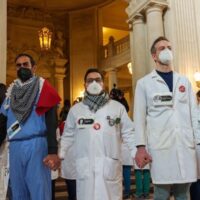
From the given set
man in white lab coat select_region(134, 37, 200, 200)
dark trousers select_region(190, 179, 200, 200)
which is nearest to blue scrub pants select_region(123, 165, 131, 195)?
dark trousers select_region(190, 179, 200, 200)

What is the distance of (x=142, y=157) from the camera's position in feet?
9.57

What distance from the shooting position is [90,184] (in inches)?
139

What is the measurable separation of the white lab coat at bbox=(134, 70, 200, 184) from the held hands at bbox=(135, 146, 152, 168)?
0.16 ft

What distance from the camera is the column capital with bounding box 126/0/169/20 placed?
8805 millimetres

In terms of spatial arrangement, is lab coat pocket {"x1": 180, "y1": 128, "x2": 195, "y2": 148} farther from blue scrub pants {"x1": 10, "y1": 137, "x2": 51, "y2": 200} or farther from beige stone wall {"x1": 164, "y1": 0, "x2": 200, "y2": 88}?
beige stone wall {"x1": 164, "y1": 0, "x2": 200, "y2": 88}

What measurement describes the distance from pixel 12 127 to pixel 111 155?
1042 mm

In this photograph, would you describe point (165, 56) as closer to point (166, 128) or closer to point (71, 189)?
point (166, 128)

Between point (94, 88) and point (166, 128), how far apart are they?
43.1 inches

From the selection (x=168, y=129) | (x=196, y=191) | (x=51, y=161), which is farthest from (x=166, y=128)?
(x=196, y=191)

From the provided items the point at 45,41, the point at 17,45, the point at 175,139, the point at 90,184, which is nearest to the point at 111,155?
the point at 90,184

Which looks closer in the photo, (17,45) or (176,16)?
(176,16)

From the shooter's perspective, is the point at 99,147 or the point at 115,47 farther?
the point at 115,47

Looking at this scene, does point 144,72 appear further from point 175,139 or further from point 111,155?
point 175,139

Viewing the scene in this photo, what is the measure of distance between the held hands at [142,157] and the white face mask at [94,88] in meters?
1.00
